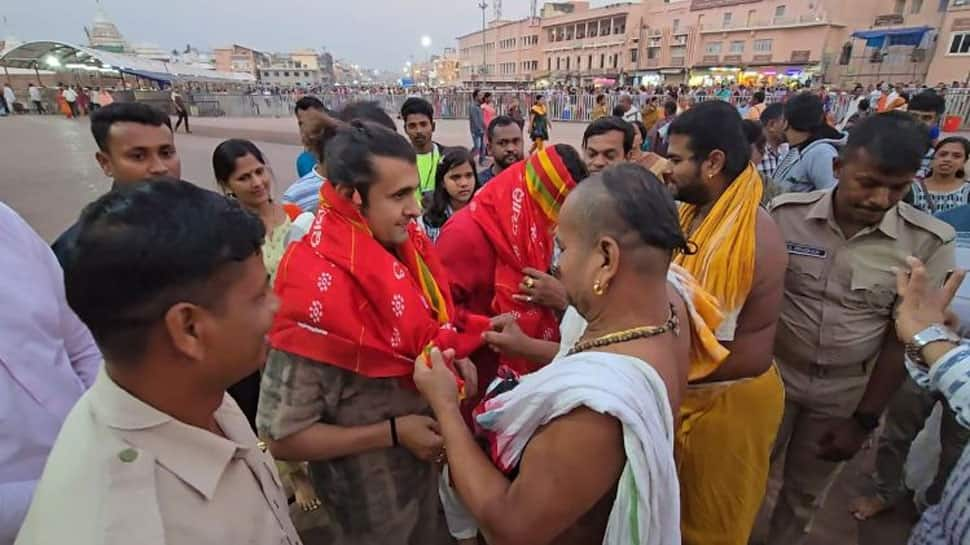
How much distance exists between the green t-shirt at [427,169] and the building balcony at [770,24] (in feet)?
156

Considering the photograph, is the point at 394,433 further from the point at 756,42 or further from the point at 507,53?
the point at 507,53

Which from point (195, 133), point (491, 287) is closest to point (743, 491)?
point (491, 287)

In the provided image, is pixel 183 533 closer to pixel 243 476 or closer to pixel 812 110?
pixel 243 476

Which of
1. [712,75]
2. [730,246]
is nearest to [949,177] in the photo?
[730,246]

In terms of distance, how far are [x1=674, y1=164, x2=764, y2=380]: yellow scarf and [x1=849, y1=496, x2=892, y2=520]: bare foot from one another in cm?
194

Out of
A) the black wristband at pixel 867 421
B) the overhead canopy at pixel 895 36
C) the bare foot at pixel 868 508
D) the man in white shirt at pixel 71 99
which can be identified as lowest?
the bare foot at pixel 868 508

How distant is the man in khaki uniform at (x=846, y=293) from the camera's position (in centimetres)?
194

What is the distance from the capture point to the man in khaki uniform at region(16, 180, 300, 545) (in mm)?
788

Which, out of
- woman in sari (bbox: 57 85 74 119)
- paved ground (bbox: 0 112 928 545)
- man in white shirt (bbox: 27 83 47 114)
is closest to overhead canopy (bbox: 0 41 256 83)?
woman in sari (bbox: 57 85 74 119)

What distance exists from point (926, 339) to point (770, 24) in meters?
52.7

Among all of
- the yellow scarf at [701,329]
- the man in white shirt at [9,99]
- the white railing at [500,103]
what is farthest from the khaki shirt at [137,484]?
the man in white shirt at [9,99]

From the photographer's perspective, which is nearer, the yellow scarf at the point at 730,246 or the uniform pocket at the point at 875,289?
the yellow scarf at the point at 730,246

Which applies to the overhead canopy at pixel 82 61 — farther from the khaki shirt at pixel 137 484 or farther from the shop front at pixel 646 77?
the shop front at pixel 646 77

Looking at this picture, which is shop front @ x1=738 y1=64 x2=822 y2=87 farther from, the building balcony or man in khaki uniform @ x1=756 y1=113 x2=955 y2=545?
man in khaki uniform @ x1=756 y1=113 x2=955 y2=545
